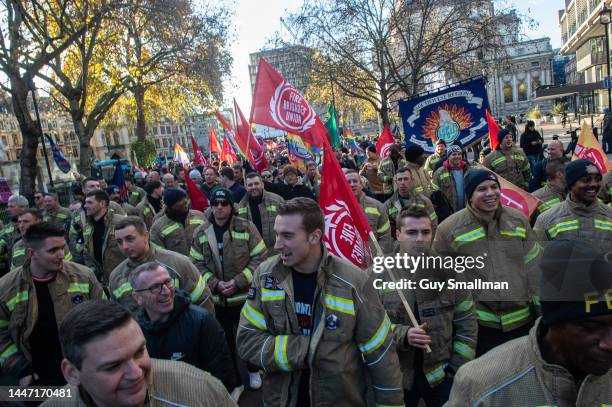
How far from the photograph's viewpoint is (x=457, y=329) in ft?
9.25

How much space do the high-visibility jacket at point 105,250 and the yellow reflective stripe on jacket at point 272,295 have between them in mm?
3325

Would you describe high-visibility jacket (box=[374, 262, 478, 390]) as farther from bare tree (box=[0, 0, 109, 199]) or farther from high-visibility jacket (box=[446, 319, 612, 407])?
bare tree (box=[0, 0, 109, 199])

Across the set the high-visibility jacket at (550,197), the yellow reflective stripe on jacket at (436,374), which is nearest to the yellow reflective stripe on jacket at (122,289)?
the yellow reflective stripe on jacket at (436,374)

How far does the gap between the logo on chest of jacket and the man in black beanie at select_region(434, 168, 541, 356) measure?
3.55 feet

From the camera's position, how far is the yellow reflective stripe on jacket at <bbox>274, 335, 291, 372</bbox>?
7.78 ft

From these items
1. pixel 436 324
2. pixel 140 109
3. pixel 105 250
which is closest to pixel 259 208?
pixel 105 250

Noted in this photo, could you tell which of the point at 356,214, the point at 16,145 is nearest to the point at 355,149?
the point at 356,214

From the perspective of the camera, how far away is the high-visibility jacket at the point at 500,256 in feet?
9.69

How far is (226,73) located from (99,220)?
57.7 ft

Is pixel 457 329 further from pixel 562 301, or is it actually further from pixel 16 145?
pixel 16 145

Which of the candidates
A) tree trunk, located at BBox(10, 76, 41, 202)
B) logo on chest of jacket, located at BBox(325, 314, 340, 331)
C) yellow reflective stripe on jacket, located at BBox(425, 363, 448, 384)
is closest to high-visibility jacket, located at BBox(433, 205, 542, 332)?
yellow reflective stripe on jacket, located at BBox(425, 363, 448, 384)

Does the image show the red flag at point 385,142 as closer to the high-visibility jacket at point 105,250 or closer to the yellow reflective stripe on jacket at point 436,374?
the high-visibility jacket at point 105,250

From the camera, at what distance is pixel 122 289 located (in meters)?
3.55

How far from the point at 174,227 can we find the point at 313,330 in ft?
11.1
